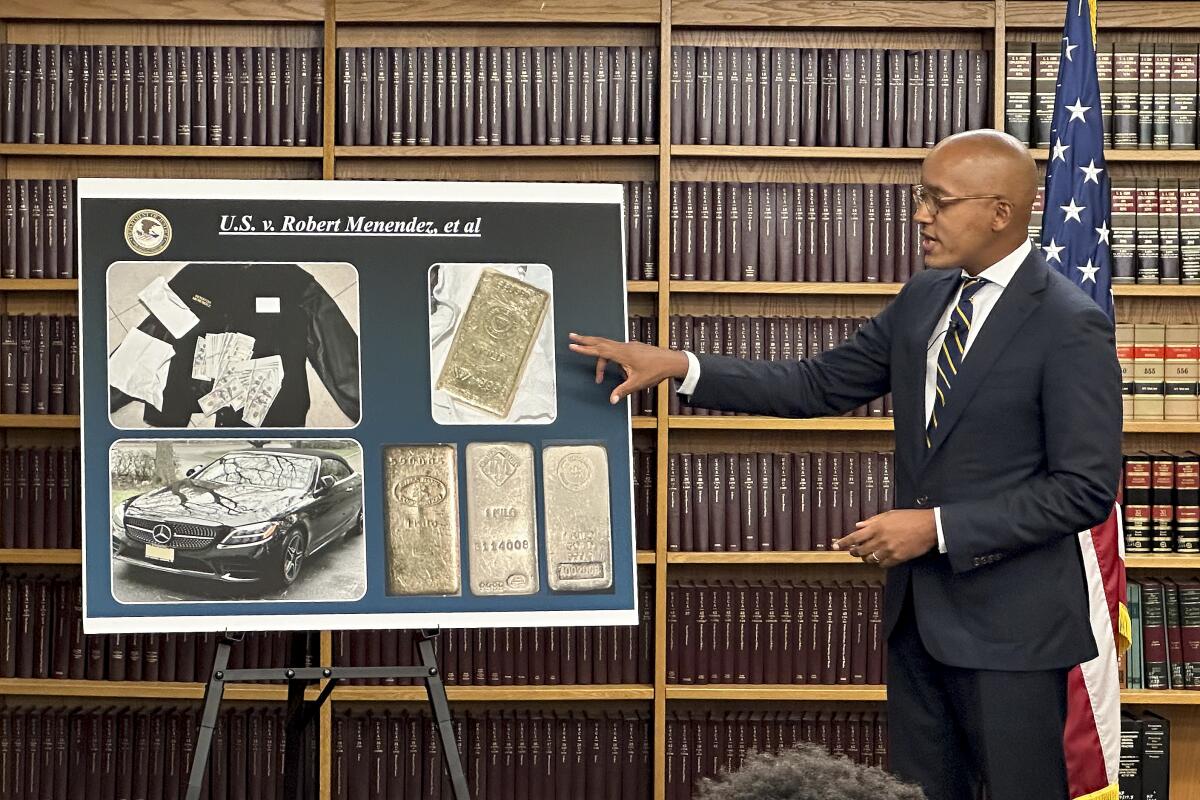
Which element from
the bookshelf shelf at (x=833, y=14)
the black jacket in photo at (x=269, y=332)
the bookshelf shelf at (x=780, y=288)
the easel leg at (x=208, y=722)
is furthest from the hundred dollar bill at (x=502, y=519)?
the bookshelf shelf at (x=833, y=14)

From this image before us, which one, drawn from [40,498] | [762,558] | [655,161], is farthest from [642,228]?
[40,498]

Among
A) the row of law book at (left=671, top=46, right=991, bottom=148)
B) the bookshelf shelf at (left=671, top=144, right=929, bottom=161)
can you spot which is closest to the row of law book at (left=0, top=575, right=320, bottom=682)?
the bookshelf shelf at (left=671, top=144, right=929, bottom=161)

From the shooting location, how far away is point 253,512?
2561 mm

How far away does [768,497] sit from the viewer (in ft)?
12.3

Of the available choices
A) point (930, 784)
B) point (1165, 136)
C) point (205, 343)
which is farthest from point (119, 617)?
point (1165, 136)

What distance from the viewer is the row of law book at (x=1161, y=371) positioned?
3.74 m

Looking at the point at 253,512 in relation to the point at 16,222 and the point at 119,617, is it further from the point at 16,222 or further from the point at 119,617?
the point at 16,222

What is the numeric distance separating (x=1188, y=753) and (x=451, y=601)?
255 centimetres

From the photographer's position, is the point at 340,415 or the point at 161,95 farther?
the point at 161,95

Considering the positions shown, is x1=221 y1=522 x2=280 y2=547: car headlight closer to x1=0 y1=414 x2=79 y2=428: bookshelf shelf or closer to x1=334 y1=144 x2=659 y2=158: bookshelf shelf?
x1=0 y1=414 x2=79 y2=428: bookshelf shelf

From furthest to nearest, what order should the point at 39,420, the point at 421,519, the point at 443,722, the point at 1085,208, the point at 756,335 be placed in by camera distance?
the point at 756,335, the point at 39,420, the point at 1085,208, the point at 421,519, the point at 443,722

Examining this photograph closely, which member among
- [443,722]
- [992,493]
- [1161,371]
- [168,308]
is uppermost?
[168,308]

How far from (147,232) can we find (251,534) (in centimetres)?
64

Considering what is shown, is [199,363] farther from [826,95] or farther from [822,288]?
[826,95]
